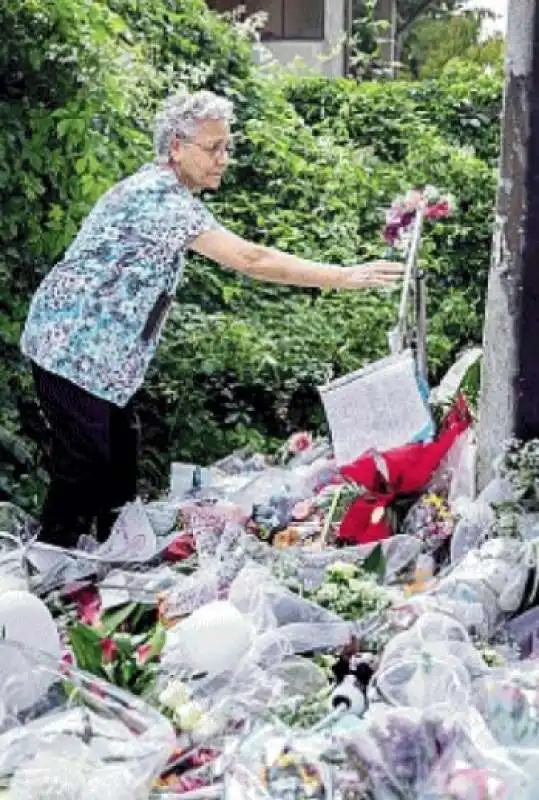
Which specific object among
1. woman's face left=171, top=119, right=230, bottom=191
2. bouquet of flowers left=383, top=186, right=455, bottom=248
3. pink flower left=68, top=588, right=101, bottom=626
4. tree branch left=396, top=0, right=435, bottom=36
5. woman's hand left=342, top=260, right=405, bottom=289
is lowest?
pink flower left=68, top=588, right=101, bottom=626

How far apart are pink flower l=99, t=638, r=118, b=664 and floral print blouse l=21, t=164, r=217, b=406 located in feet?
3.94

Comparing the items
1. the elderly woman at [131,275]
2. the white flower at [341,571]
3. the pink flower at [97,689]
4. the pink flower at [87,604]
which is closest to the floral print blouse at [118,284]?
the elderly woman at [131,275]

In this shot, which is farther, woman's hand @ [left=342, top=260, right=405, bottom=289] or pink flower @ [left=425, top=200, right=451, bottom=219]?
pink flower @ [left=425, top=200, right=451, bottom=219]

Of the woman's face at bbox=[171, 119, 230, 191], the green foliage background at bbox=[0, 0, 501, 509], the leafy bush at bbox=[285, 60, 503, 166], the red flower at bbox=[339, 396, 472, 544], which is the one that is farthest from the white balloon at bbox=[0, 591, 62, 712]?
the leafy bush at bbox=[285, 60, 503, 166]

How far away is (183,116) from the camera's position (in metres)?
4.16

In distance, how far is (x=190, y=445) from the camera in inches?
250

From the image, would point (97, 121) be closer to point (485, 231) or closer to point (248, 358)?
point (248, 358)

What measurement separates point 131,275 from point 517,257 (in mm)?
1078

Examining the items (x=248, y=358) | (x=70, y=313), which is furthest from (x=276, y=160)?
(x=70, y=313)

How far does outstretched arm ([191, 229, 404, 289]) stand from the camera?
161 inches

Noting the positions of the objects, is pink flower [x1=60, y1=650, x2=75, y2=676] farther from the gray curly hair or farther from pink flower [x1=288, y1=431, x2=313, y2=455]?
pink flower [x1=288, y1=431, x2=313, y2=455]

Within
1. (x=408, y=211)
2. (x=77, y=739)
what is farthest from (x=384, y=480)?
(x=77, y=739)

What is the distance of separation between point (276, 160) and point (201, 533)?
4.21 m

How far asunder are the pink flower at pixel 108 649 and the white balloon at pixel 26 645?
98mm
